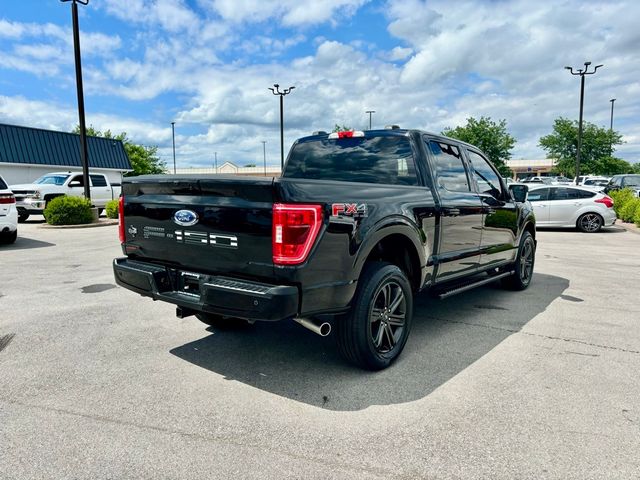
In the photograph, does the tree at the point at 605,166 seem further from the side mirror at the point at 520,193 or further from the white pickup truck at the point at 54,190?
the side mirror at the point at 520,193

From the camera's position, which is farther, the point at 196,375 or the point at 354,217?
the point at 196,375

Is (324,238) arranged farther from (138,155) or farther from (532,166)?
(532,166)

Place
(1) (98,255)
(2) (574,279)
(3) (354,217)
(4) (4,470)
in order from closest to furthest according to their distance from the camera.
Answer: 1. (4) (4,470)
2. (3) (354,217)
3. (2) (574,279)
4. (1) (98,255)

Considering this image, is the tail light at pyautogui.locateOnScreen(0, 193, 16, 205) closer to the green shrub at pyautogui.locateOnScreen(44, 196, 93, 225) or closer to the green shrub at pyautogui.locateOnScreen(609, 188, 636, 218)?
the green shrub at pyautogui.locateOnScreen(44, 196, 93, 225)

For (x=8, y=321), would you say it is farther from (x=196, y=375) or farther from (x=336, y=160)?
(x=336, y=160)

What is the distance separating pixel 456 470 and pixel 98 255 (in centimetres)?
876

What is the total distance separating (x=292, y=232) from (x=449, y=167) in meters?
2.48

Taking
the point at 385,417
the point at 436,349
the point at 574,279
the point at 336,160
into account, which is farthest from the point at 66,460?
the point at 574,279

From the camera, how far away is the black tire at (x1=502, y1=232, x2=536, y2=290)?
20.8 ft

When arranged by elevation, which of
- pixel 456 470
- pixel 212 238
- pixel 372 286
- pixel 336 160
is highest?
pixel 336 160

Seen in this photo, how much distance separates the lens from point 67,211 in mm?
15297

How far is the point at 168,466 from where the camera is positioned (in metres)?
2.43

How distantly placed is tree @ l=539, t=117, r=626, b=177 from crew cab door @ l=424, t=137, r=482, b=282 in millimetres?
41571

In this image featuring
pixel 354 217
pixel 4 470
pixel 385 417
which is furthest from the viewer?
pixel 354 217
